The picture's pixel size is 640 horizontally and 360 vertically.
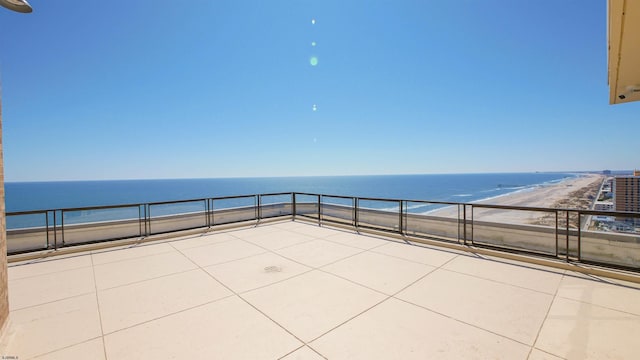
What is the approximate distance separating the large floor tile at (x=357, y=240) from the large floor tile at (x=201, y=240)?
279cm

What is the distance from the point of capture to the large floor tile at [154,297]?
3258 millimetres

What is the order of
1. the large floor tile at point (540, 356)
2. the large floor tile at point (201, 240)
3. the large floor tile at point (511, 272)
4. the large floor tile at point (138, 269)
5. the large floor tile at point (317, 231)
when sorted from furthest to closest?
the large floor tile at point (317, 231)
the large floor tile at point (201, 240)
the large floor tile at point (138, 269)
the large floor tile at point (511, 272)
the large floor tile at point (540, 356)

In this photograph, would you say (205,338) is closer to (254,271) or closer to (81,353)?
(81,353)

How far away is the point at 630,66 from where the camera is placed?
377cm

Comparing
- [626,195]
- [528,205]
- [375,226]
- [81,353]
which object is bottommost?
[528,205]

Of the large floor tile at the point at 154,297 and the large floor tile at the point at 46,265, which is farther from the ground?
the large floor tile at the point at 46,265

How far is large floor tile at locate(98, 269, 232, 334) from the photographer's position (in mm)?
3258

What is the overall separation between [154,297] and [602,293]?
627 cm

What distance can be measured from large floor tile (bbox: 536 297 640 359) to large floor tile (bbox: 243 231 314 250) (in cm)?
484

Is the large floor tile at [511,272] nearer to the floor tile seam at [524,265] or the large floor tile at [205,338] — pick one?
the floor tile seam at [524,265]

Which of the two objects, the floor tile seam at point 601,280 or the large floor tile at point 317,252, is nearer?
the floor tile seam at point 601,280

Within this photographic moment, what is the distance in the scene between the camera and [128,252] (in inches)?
235

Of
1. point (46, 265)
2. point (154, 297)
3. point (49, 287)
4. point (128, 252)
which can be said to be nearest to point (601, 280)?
point (154, 297)

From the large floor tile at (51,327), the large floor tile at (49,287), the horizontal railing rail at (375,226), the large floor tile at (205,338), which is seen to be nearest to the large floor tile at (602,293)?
the horizontal railing rail at (375,226)
